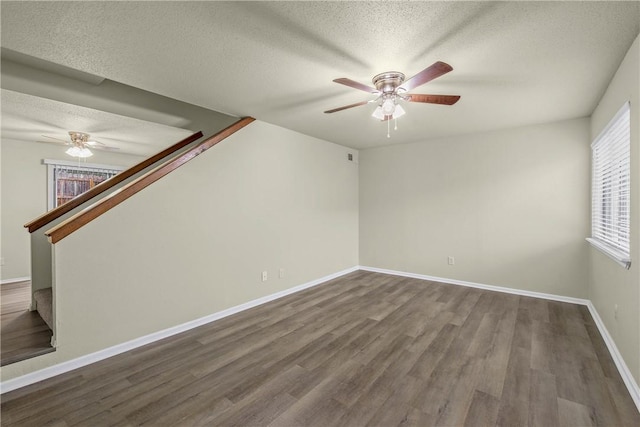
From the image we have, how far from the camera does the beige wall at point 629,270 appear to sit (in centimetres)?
186

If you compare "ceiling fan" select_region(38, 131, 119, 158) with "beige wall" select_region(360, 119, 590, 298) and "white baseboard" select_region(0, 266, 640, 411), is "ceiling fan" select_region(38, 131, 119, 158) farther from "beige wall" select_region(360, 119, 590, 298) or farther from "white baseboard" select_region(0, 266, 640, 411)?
"beige wall" select_region(360, 119, 590, 298)

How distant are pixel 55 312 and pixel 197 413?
1426 millimetres

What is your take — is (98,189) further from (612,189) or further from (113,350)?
(612,189)

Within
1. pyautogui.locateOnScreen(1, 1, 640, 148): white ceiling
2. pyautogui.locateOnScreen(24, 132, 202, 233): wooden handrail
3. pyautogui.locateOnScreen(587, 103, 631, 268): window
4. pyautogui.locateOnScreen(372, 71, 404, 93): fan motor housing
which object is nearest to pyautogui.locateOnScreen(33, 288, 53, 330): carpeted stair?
pyautogui.locateOnScreen(24, 132, 202, 233): wooden handrail

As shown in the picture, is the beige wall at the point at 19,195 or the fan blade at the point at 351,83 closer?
the fan blade at the point at 351,83

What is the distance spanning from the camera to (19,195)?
4.45 m

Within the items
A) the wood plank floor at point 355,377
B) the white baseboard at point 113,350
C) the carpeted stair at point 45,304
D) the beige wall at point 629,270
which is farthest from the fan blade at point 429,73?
the carpeted stair at point 45,304

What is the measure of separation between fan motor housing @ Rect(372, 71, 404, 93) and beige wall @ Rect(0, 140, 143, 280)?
5.59 metres

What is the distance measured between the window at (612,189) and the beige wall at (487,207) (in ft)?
1.00

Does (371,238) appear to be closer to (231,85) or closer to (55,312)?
(231,85)

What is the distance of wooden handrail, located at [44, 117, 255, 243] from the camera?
218 cm

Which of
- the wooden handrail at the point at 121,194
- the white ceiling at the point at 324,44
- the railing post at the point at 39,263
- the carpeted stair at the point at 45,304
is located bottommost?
the carpeted stair at the point at 45,304

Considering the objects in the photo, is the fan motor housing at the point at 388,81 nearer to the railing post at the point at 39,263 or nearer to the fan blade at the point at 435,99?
the fan blade at the point at 435,99

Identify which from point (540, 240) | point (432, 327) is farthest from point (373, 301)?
point (540, 240)
